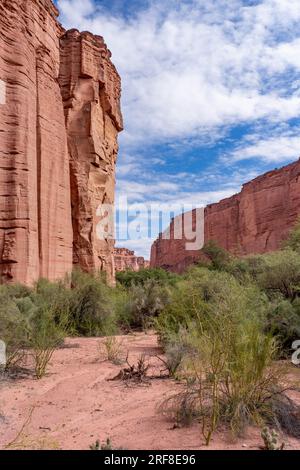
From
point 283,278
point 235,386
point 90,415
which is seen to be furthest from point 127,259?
point 235,386

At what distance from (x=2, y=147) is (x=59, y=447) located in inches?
486

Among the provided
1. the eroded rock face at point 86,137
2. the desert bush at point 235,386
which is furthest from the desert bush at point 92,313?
the eroded rock face at point 86,137

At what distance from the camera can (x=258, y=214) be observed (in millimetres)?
47469

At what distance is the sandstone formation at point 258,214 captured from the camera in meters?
42.8

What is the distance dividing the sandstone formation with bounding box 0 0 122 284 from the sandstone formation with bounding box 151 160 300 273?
77.3 ft

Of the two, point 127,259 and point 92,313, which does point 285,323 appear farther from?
point 127,259

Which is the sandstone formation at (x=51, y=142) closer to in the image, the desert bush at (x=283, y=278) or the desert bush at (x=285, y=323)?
the desert bush at (x=283, y=278)

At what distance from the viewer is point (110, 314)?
10883mm

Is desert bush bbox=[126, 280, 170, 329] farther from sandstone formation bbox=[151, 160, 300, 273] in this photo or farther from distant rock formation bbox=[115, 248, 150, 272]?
distant rock formation bbox=[115, 248, 150, 272]

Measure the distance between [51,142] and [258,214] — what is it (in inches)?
1404

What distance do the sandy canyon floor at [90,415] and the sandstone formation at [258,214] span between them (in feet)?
115
